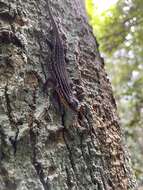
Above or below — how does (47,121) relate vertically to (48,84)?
below

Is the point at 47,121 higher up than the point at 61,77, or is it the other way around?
the point at 61,77

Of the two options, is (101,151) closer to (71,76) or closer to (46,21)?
(71,76)

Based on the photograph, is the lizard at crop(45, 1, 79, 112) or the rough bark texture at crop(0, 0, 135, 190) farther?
the lizard at crop(45, 1, 79, 112)

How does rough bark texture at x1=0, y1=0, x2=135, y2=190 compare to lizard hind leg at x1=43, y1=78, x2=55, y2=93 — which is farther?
lizard hind leg at x1=43, y1=78, x2=55, y2=93

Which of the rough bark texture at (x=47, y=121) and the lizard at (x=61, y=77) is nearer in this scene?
the rough bark texture at (x=47, y=121)
